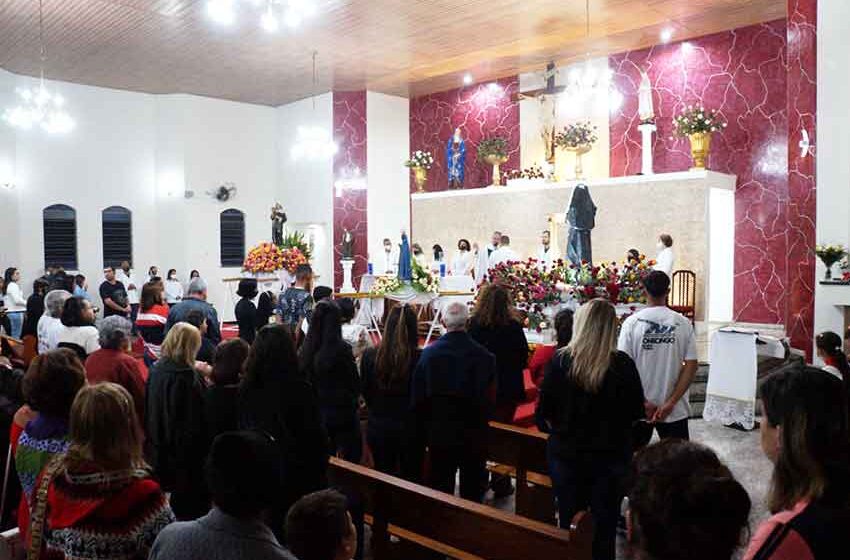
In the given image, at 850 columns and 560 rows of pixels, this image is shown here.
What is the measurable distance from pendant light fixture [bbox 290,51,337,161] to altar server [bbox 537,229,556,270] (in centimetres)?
506

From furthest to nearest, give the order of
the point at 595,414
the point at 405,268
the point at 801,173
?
1. the point at 405,268
2. the point at 801,173
3. the point at 595,414

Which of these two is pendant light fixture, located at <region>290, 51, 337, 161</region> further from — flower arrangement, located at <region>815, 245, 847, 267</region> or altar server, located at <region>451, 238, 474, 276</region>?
flower arrangement, located at <region>815, 245, 847, 267</region>

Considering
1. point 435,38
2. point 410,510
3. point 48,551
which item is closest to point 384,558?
point 410,510

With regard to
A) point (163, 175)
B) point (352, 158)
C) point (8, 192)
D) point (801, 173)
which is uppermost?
point (352, 158)

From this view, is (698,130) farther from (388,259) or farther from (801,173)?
(388,259)

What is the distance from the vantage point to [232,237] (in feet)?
56.9

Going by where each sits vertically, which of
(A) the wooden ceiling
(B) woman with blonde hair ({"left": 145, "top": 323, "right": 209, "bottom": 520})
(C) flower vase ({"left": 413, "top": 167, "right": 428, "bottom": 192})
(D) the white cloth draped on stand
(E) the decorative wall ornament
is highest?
(A) the wooden ceiling

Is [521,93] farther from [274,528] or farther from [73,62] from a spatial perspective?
[274,528]

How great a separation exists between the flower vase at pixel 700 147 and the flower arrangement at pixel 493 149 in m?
4.02

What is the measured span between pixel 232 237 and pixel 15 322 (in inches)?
227

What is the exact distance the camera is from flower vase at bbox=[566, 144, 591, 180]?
13.3 m

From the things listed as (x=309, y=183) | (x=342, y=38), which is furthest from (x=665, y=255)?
(x=309, y=183)

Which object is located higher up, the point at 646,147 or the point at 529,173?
the point at 646,147

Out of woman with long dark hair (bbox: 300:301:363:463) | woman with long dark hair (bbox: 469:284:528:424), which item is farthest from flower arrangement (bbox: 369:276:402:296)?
woman with long dark hair (bbox: 300:301:363:463)
